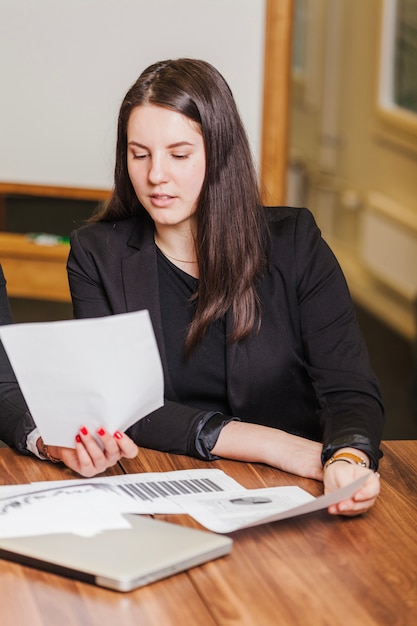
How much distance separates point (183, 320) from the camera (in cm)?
→ 207

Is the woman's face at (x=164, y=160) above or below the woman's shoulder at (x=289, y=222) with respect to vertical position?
above

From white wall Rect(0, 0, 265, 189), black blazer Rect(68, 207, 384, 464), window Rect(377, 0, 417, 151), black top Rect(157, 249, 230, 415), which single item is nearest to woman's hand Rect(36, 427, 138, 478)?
black blazer Rect(68, 207, 384, 464)

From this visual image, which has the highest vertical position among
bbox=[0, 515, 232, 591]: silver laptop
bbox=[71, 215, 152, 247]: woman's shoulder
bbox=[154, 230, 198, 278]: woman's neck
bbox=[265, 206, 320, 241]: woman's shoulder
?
bbox=[265, 206, 320, 241]: woman's shoulder

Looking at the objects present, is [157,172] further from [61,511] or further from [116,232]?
[61,511]

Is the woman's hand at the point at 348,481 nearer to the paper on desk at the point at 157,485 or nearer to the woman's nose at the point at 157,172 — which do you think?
the paper on desk at the point at 157,485

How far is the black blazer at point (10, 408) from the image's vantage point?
177 cm

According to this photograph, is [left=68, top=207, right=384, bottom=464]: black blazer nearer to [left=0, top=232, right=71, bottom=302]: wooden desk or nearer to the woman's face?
the woman's face

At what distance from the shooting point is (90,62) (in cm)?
338

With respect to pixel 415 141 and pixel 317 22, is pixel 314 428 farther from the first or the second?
pixel 317 22

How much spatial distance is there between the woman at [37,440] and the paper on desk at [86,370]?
2cm

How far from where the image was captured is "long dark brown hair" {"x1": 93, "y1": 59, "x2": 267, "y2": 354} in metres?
1.91

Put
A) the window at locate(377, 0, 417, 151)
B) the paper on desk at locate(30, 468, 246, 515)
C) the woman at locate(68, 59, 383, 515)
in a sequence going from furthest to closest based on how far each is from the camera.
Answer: the window at locate(377, 0, 417, 151)
the woman at locate(68, 59, 383, 515)
the paper on desk at locate(30, 468, 246, 515)

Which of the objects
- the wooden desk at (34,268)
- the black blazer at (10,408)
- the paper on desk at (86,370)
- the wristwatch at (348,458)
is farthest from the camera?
the wooden desk at (34,268)

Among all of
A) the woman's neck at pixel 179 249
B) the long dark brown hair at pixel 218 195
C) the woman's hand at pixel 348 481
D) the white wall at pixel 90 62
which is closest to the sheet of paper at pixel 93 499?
the woman's hand at pixel 348 481
